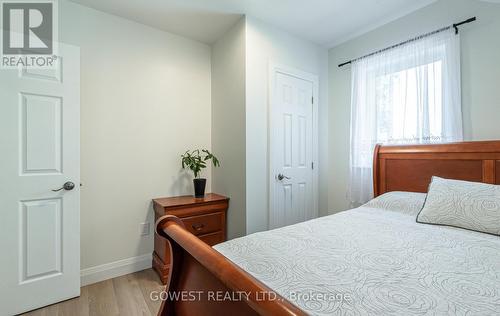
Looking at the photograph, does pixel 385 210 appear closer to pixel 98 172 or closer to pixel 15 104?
pixel 98 172

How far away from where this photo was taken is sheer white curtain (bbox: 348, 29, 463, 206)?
196 centimetres

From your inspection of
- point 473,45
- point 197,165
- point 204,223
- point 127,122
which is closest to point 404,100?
point 473,45

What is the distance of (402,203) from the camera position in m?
1.86

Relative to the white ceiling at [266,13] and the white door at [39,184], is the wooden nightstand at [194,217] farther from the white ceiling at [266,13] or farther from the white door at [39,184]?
the white ceiling at [266,13]

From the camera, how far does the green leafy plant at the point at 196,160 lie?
258 centimetres

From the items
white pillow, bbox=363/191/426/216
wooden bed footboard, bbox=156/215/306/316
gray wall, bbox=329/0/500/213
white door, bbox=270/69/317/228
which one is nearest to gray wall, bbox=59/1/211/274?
white door, bbox=270/69/317/228

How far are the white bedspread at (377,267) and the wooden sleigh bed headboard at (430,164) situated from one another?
2.11ft

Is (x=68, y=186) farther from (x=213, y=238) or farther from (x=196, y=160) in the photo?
(x=213, y=238)

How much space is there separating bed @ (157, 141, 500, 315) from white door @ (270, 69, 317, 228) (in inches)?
37.4

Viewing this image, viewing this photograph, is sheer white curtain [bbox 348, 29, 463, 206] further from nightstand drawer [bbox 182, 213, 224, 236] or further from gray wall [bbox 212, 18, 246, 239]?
nightstand drawer [bbox 182, 213, 224, 236]

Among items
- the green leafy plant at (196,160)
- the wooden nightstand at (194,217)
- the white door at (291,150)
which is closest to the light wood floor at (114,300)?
the wooden nightstand at (194,217)

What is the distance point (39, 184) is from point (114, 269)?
1.06 meters

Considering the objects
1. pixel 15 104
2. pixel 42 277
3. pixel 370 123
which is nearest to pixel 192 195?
pixel 42 277

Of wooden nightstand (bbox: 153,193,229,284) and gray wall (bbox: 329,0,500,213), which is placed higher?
gray wall (bbox: 329,0,500,213)
